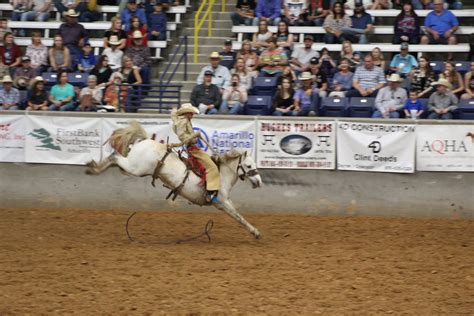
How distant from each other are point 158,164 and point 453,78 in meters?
7.65

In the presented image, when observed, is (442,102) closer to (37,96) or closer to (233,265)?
(233,265)

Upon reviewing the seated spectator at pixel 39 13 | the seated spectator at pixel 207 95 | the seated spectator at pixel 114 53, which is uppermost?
the seated spectator at pixel 39 13

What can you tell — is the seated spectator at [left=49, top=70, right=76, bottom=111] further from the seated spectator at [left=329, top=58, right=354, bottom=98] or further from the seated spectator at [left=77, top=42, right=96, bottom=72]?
the seated spectator at [left=329, top=58, right=354, bottom=98]

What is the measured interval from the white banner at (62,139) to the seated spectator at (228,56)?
4.17m

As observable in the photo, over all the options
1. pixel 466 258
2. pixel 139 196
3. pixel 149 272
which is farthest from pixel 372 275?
pixel 139 196

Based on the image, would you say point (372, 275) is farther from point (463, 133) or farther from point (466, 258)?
point (463, 133)

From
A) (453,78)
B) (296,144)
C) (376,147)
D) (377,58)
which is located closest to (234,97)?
(296,144)

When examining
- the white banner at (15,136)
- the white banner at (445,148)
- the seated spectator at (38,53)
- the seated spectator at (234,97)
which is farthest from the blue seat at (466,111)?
the seated spectator at (38,53)

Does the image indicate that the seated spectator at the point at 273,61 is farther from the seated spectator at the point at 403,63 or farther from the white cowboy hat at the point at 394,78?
the white cowboy hat at the point at 394,78

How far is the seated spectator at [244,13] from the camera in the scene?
23.1 meters

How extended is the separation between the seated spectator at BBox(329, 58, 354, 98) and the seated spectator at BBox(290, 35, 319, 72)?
0.99 meters

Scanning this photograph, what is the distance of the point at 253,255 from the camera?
13.7 m

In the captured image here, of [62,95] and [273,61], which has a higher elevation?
[273,61]

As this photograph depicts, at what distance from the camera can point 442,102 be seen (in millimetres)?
18484
